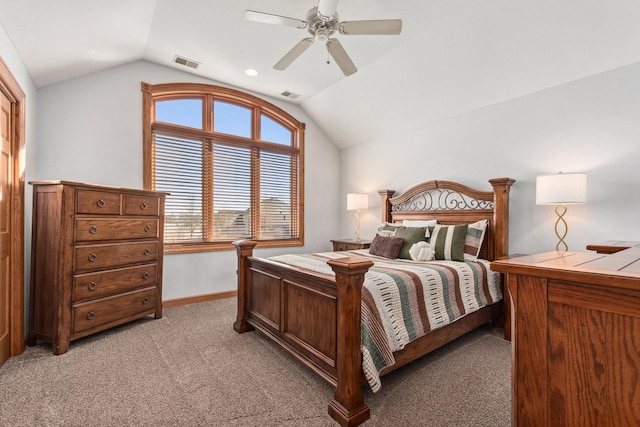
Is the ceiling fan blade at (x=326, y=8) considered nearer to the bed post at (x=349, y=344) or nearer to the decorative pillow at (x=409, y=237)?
the bed post at (x=349, y=344)

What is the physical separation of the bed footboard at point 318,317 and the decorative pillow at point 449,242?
1644 mm

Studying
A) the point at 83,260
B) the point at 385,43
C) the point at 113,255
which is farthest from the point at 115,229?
the point at 385,43

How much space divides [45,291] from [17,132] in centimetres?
133

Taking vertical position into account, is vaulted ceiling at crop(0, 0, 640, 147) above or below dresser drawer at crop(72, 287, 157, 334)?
above

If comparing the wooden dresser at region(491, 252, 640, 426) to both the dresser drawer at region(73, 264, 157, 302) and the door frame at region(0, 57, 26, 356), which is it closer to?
the dresser drawer at region(73, 264, 157, 302)

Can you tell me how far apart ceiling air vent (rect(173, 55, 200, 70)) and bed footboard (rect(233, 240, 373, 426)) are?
236cm

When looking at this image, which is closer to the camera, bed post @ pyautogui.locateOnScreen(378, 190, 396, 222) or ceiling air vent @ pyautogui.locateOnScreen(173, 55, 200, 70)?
ceiling air vent @ pyautogui.locateOnScreen(173, 55, 200, 70)

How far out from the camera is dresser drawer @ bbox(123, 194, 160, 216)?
3.00m

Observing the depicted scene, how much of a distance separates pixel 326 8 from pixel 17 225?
286 centimetres

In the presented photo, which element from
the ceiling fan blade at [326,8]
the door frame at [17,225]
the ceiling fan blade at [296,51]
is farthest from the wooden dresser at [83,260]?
the ceiling fan blade at [326,8]

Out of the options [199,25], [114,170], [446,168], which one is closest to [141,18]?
[199,25]

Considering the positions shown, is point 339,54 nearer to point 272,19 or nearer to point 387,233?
point 272,19

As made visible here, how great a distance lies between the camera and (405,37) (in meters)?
3.10

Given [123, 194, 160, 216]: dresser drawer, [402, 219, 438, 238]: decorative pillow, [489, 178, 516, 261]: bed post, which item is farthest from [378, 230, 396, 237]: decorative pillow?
[123, 194, 160, 216]: dresser drawer
